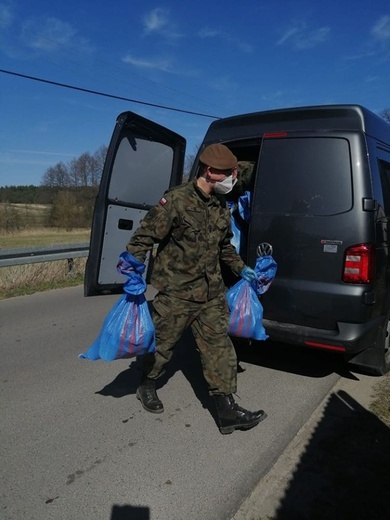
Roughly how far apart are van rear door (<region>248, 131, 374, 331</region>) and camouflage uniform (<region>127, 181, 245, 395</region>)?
694mm

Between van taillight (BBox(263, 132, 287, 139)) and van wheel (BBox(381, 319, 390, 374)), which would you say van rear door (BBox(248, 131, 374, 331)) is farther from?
van wheel (BBox(381, 319, 390, 374))

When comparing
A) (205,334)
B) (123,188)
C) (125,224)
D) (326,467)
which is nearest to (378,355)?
(326,467)

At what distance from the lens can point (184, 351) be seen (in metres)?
4.90

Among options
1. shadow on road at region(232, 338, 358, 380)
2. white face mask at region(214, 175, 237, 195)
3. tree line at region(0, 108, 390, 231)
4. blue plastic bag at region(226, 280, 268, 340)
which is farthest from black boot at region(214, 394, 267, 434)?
tree line at region(0, 108, 390, 231)

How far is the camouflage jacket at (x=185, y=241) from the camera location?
305 centimetres

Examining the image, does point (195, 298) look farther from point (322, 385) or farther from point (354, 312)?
point (322, 385)

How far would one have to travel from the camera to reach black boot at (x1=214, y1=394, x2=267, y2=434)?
10.2ft

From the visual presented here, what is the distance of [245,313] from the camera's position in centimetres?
345

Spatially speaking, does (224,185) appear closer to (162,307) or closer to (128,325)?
(162,307)

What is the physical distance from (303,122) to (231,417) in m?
2.42

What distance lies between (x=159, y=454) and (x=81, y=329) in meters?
3.08

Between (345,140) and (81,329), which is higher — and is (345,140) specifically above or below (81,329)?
above

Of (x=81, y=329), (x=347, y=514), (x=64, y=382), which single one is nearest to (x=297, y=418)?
(x=347, y=514)

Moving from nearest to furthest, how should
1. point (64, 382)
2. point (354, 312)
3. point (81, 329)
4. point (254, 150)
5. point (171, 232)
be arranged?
1. point (171, 232)
2. point (354, 312)
3. point (64, 382)
4. point (254, 150)
5. point (81, 329)
